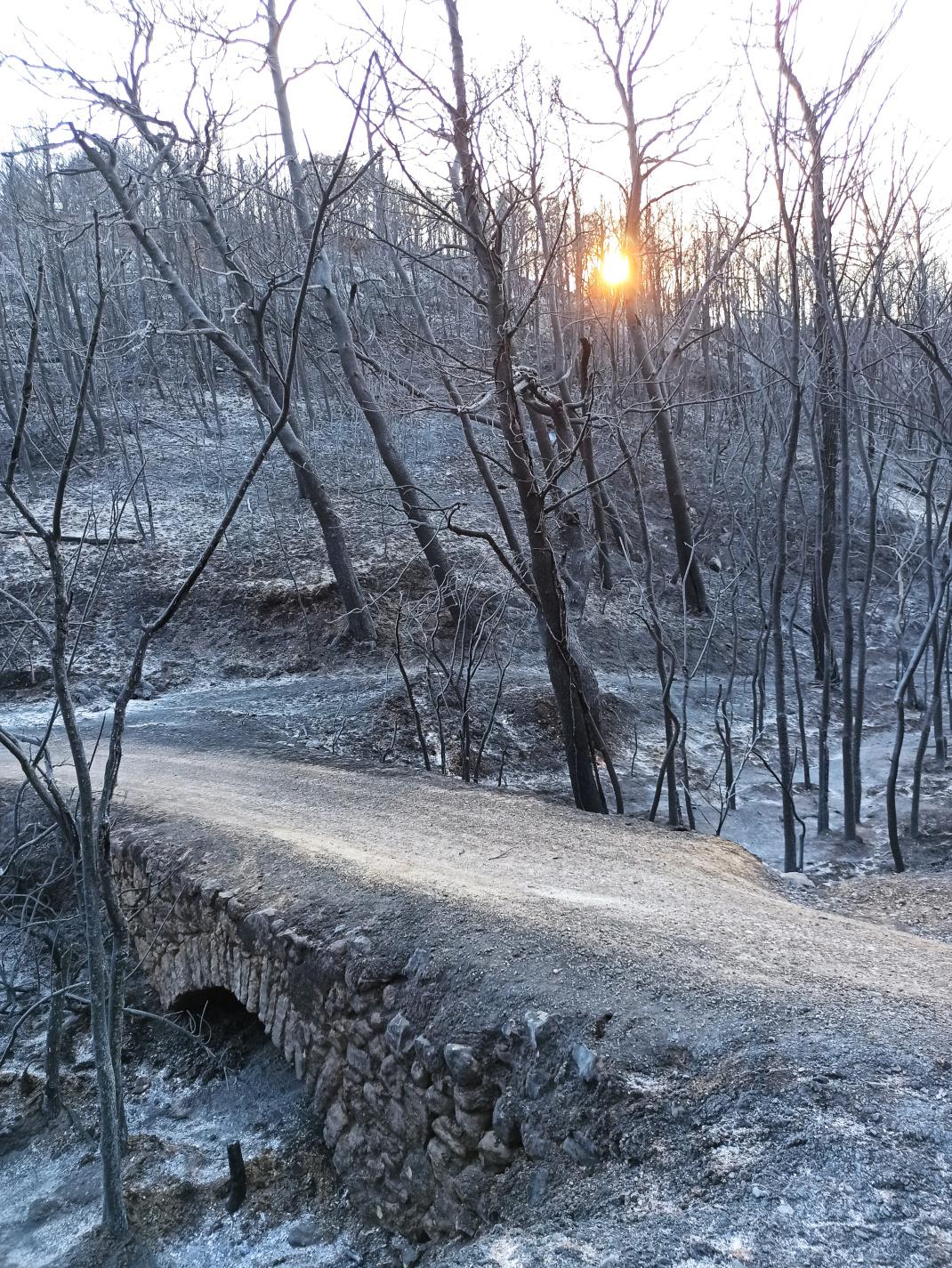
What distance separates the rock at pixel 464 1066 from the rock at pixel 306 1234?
137 cm

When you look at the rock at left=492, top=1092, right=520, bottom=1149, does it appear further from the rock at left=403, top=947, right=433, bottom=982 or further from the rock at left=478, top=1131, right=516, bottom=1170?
the rock at left=403, top=947, right=433, bottom=982

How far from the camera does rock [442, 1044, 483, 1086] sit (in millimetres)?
4043

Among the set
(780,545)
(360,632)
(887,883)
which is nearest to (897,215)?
(780,545)

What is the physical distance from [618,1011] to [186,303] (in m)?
13.9

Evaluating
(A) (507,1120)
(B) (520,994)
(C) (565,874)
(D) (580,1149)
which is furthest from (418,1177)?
(C) (565,874)

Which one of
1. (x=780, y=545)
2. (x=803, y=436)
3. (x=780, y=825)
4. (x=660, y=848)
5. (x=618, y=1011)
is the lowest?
(x=780, y=825)

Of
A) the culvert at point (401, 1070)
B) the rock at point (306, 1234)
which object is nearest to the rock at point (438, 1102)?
the culvert at point (401, 1070)

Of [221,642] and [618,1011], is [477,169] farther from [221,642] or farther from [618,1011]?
[221,642]

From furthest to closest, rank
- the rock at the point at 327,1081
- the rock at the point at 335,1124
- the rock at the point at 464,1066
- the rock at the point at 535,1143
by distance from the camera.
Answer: the rock at the point at 327,1081 < the rock at the point at 335,1124 < the rock at the point at 464,1066 < the rock at the point at 535,1143

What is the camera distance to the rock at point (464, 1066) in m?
4.04

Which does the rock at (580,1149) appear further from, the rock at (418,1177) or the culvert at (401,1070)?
the rock at (418,1177)

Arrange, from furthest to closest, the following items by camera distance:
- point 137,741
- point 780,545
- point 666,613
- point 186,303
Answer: point 666,613
point 186,303
point 137,741
point 780,545

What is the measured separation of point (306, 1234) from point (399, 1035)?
4.00 feet

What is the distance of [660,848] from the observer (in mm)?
7457
